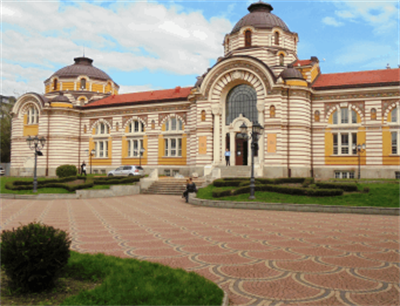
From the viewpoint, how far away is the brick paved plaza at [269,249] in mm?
6090

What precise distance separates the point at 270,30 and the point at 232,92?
8584 mm

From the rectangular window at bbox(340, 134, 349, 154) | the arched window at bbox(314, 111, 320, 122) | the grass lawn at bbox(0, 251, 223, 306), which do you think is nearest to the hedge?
the rectangular window at bbox(340, 134, 349, 154)

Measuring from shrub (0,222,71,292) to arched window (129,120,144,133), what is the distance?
1518 inches

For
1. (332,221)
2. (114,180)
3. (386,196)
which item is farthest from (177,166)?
(332,221)

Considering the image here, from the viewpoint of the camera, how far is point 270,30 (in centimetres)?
3912

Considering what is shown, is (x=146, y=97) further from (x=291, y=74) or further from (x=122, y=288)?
(x=122, y=288)

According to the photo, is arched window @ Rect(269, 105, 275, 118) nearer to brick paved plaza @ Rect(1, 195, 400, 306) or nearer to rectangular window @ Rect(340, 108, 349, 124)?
rectangular window @ Rect(340, 108, 349, 124)

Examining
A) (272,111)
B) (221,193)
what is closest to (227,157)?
(272,111)

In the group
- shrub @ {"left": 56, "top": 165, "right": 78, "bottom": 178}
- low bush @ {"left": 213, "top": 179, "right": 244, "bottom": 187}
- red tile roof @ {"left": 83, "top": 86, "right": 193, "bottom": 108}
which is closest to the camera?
low bush @ {"left": 213, "top": 179, "right": 244, "bottom": 187}

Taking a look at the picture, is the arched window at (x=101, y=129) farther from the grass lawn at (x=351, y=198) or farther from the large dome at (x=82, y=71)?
the grass lawn at (x=351, y=198)

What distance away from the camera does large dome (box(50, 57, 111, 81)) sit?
5238 centimetres

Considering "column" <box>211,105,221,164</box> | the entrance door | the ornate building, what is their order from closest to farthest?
the ornate building < "column" <box>211,105,221,164</box> < the entrance door

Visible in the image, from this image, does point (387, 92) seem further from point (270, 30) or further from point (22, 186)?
point (22, 186)

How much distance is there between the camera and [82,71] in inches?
2076
